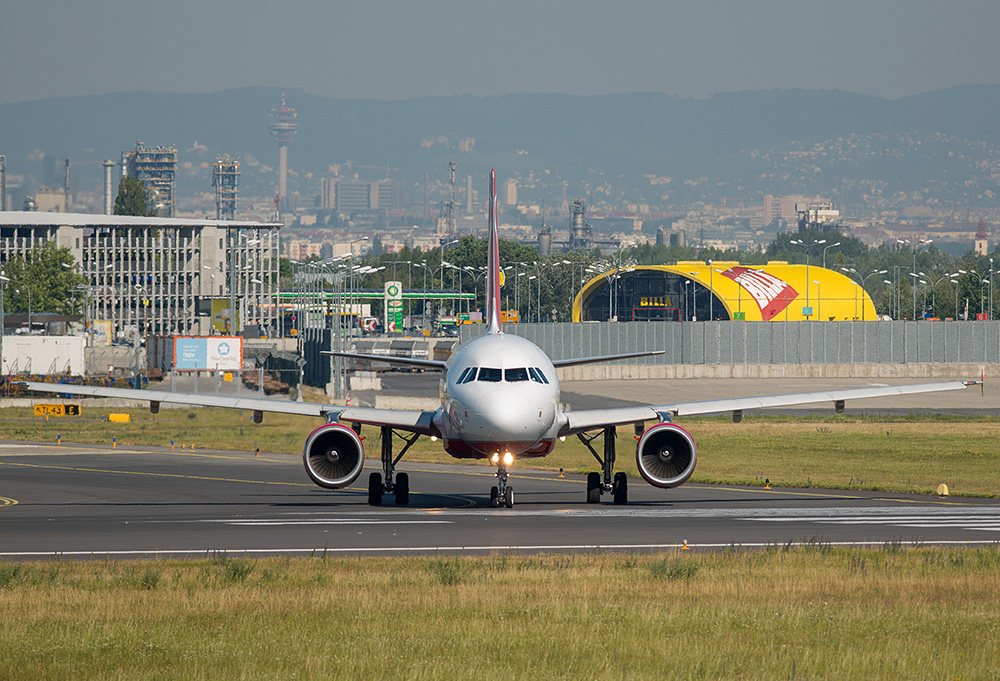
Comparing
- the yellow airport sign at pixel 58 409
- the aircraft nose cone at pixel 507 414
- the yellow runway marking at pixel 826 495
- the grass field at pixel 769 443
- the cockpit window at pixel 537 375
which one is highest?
the cockpit window at pixel 537 375

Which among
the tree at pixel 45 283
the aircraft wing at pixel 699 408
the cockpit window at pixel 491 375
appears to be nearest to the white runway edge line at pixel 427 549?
the cockpit window at pixel 491 375

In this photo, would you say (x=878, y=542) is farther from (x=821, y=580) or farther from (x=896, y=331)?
(x=896, y=331)

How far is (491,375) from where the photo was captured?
1256 inches

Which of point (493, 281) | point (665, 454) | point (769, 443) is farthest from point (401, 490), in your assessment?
point (769, 443)

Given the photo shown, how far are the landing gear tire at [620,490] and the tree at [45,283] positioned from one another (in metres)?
140

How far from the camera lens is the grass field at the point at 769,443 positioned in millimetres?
47531

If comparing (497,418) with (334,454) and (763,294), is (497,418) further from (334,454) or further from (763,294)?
(763,294)

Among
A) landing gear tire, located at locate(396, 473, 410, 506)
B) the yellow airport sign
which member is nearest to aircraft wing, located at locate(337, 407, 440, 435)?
landing gear tire, located at locate(396, 473, 410, 506)

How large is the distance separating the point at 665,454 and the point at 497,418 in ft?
18.9

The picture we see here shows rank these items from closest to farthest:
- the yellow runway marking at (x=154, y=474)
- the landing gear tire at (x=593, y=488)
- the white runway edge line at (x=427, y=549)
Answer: the white runway edge line at (x=427, y=549) → the landing gear tire at (x=593, y=488) → the yellow runway marking at (x=154, y=474)

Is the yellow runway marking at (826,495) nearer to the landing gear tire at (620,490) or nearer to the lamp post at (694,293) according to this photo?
the landing gear tire at (620,490)

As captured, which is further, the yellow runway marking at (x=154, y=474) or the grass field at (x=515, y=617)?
the yellow runway marking at (x=154, y=474)

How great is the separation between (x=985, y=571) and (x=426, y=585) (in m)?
10.0

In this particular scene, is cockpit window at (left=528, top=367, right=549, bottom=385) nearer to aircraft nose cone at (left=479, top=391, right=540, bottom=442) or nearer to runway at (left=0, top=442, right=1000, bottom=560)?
aircraft nose cone at (left=479, top=391, right=540, bottom=442)
